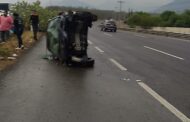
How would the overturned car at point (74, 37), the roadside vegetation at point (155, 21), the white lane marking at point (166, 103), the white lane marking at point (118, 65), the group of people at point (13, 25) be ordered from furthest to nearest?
1. the roadside vegetation at point (155, 21)
2. the group of people at point (13, 25)
3. the overturned car at point (74, 37)
4. the white lane marking at point (118, 65)
5. the white lane marking at point (166, 103)

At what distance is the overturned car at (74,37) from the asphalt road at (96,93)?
1.62ft

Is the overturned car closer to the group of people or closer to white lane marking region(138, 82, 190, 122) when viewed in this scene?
white lane marking region(138, 82, 190, 122)

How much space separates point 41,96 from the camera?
902 cm

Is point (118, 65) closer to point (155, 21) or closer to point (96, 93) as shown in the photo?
point (96, 93)

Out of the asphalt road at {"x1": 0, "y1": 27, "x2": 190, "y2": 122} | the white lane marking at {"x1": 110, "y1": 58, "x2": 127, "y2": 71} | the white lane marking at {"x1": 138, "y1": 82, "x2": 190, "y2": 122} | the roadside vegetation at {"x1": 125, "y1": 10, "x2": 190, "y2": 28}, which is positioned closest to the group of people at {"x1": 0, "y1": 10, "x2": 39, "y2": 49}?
the asphalt road at {"x1": 0, "y1": 27, "x2": 190, "y2": 122}

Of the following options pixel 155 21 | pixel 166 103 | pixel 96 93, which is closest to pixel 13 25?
pixel 96 93

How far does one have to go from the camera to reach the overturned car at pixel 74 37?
555 inches

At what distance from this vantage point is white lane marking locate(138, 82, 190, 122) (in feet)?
24.0

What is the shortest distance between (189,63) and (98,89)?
7.13 meters

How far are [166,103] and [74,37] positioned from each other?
6468mm

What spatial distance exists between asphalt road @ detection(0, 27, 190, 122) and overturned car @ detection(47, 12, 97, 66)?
49 cm

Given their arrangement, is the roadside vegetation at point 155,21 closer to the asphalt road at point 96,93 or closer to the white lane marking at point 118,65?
the white lane marking at point 118,65

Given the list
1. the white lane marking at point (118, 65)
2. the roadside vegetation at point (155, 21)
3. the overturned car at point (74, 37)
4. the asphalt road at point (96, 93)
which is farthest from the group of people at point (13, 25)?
the roadside vegetation at point (155, 21)

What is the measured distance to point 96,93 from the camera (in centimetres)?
951
